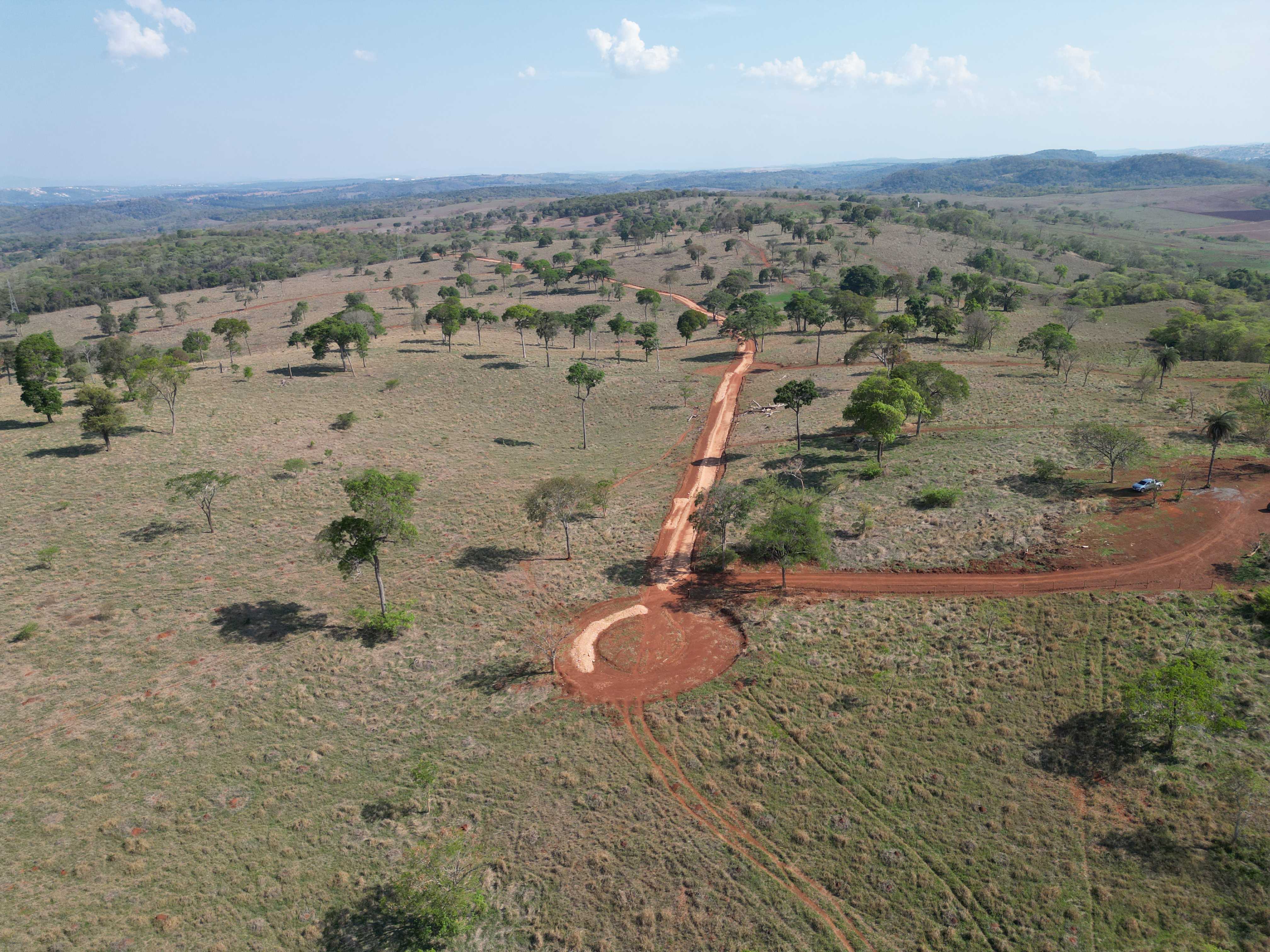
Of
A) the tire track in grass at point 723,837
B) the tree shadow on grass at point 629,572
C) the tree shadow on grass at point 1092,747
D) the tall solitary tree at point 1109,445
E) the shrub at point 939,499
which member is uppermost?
the tall solitary tree at point 1109,445

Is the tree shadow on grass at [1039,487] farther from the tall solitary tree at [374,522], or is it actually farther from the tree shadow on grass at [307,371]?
the tree shadow on grass at [307,371]

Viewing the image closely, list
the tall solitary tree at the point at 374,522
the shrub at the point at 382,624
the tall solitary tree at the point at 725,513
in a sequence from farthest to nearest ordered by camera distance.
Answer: the tall solitary tree at the point at 725,513, the shrub at the point at 382,624, the tall solitary tree at the point at 374,522

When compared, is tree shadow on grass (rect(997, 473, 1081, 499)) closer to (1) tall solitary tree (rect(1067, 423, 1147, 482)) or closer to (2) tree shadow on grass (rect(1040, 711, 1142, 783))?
(1) tall solitary tree (rect(1067, 423, 1147, 482))

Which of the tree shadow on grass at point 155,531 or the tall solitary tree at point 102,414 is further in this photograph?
the tall solitary tree at point 102,414

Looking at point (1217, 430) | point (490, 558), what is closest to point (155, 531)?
point (490, 558)

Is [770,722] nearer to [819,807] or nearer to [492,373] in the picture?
[819,807]

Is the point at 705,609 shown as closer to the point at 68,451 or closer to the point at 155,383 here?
the point at 68,451

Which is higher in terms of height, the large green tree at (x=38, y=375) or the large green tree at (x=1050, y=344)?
the large green tree at (x=38, y=375)

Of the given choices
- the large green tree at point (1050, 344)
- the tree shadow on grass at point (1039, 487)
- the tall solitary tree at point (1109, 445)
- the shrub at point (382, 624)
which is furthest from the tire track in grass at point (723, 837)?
the large green tree at point (1050, 344)
